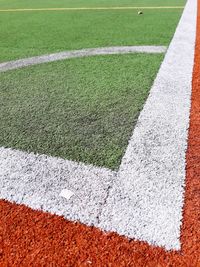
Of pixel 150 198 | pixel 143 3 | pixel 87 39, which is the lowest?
pixel 143 3

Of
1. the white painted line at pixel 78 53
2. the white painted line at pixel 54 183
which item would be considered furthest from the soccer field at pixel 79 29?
the white painted line at pixel 54 183

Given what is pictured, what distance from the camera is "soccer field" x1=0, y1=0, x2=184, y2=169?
9.43ft

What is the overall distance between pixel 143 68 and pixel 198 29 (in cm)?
289

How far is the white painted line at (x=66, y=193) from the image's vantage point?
7.46ft

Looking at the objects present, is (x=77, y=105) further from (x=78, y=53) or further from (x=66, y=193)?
(x=78, y=53)

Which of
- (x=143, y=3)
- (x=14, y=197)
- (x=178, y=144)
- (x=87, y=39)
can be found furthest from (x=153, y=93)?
(x=143, y=3)

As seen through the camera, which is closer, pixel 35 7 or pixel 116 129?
pixel 116 129

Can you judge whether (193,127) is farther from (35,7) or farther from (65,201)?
(35,7)

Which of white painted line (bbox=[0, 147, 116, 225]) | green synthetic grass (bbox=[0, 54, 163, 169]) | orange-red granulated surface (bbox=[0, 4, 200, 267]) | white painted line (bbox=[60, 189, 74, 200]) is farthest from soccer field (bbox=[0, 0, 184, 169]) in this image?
orange-red granulated surface (bbox=[0, 4, 200, 267])

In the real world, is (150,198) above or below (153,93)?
above

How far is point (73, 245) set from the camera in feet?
6.24

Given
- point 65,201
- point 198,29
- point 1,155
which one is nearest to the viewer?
point 65,201

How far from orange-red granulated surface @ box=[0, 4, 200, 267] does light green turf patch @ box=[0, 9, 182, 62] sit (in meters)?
3.53

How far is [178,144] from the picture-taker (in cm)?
286
